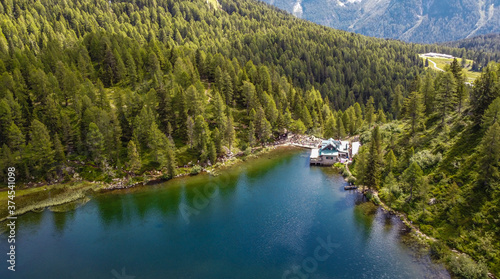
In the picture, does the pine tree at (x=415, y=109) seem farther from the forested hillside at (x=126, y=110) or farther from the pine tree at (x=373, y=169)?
the forested hillside at (x=126, y=110)

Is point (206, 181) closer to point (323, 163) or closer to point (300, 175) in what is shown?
point (300, 175)

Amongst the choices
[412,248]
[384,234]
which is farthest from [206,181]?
[412,248]

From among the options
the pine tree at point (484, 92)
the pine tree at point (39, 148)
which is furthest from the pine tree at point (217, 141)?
the pine tree at point (484, 92)

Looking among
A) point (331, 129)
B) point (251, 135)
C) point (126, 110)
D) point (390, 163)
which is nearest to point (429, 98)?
point (331, 129)

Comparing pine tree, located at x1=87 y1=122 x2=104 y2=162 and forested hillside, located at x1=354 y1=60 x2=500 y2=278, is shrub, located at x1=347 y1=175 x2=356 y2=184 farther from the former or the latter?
pine tree, located at x1=87 y1=122 x2=104 y2=162

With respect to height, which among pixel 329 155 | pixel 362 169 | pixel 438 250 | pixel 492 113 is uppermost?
pixel 492 113

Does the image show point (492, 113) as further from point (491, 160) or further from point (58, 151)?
point (58, 151)

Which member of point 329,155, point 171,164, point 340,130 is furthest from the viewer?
point 340,130

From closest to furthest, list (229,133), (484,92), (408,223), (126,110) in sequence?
(408,223) → (484,92) → (126,110) → (229,133)
